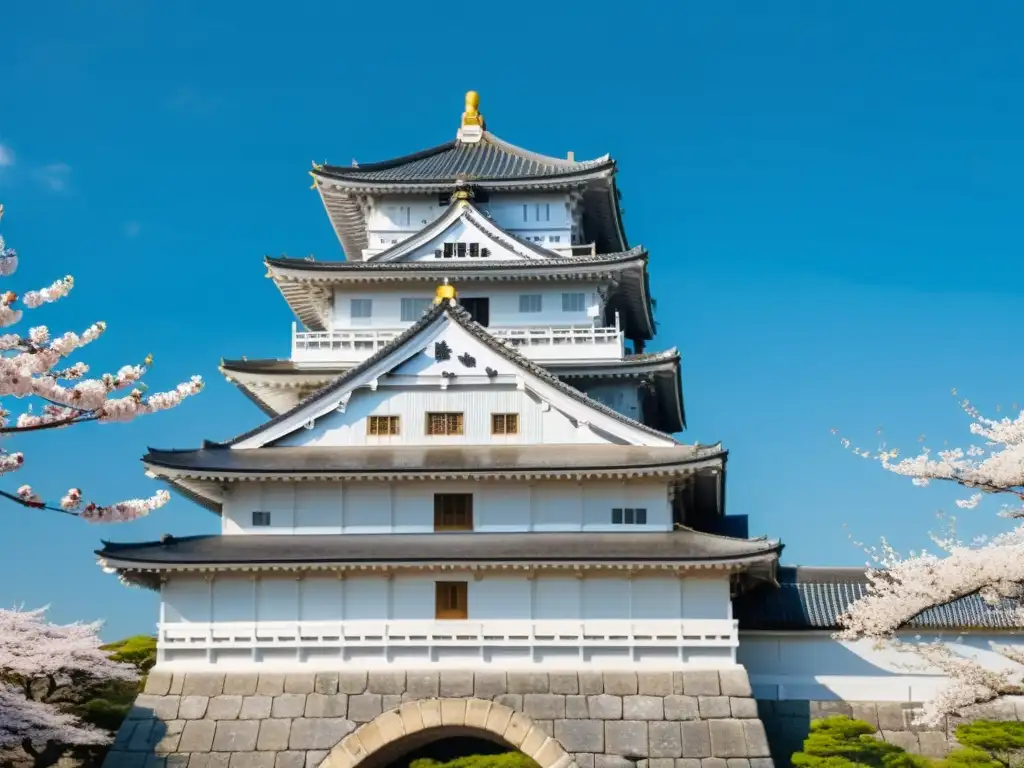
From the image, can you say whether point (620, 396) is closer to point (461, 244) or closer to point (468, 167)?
point (461, 244)

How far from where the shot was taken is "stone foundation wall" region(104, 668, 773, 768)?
27594 mm

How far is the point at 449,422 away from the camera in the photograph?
32.7 m

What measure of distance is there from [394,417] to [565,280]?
8350mm

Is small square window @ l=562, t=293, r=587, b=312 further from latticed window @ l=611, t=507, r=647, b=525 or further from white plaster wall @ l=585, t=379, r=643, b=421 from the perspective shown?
latticed window @ l=611, t=507, r=647, b=525

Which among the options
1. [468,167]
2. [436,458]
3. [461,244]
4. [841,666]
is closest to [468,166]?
[468,167]

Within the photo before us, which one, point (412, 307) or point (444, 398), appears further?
point (412, 307)

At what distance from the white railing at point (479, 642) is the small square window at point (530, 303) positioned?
39.7 feet

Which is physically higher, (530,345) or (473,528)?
(530,345)

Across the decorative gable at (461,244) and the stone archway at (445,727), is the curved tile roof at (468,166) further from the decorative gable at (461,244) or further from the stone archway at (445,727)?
the stone archway at (445,727)

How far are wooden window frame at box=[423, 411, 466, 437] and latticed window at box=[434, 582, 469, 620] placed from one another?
14.7 feet

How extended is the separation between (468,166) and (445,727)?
20.9 meters

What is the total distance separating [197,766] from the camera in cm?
2755

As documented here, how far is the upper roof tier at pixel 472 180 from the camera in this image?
40938 millimetres

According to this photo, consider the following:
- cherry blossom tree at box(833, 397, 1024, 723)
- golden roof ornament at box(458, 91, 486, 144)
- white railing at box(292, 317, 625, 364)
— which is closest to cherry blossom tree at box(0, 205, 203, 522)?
cherry blossom tree at box(833, 397, 1024, 723)
